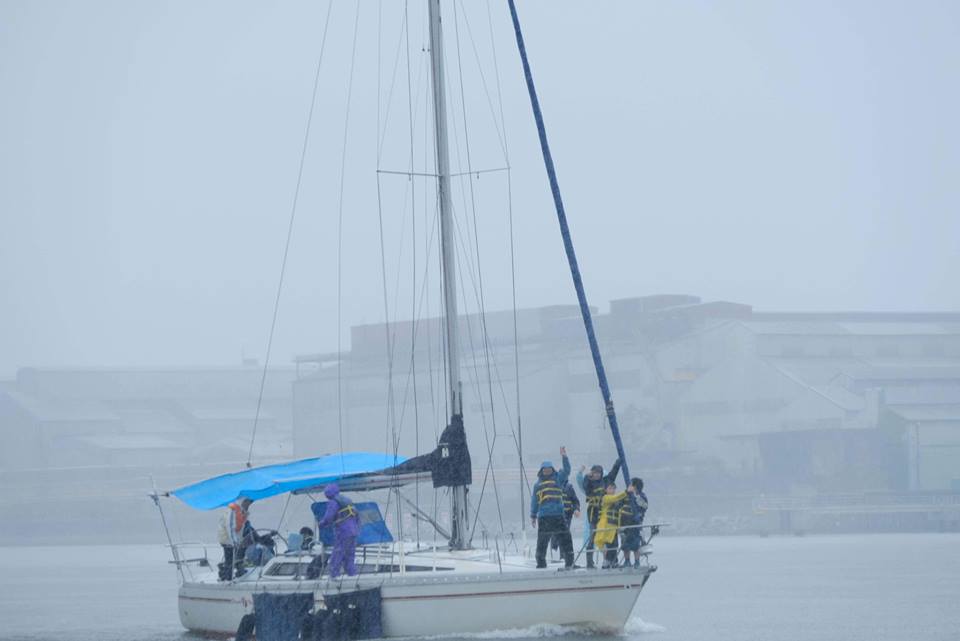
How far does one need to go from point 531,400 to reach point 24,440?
4496 cm

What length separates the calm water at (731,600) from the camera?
2555 centimetres

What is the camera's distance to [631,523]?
21797 millimetres

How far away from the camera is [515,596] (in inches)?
834

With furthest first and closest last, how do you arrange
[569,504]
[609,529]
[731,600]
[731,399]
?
[731,399] < [731,600] < [569,504] < [609,529]

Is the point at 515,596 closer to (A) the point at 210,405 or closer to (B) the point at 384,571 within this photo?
(B) the point at 384,571

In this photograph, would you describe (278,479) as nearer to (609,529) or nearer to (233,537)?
(233,537)

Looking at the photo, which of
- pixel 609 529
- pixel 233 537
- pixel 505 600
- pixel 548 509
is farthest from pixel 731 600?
pixel 505 600

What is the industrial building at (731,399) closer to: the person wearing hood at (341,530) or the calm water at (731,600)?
the calm water at (731,600)

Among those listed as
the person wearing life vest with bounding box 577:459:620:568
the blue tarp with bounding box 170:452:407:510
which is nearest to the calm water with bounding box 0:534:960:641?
the person wearing life vest with bounding box 577:459:620:568

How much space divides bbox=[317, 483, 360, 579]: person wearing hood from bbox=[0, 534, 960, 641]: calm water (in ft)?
7.39

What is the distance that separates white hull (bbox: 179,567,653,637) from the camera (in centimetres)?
2119

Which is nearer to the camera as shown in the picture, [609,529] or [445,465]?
[609,529]

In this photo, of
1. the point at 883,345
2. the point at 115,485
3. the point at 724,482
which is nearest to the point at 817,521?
the point at 724,482

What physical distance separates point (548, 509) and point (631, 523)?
1.14 metres
